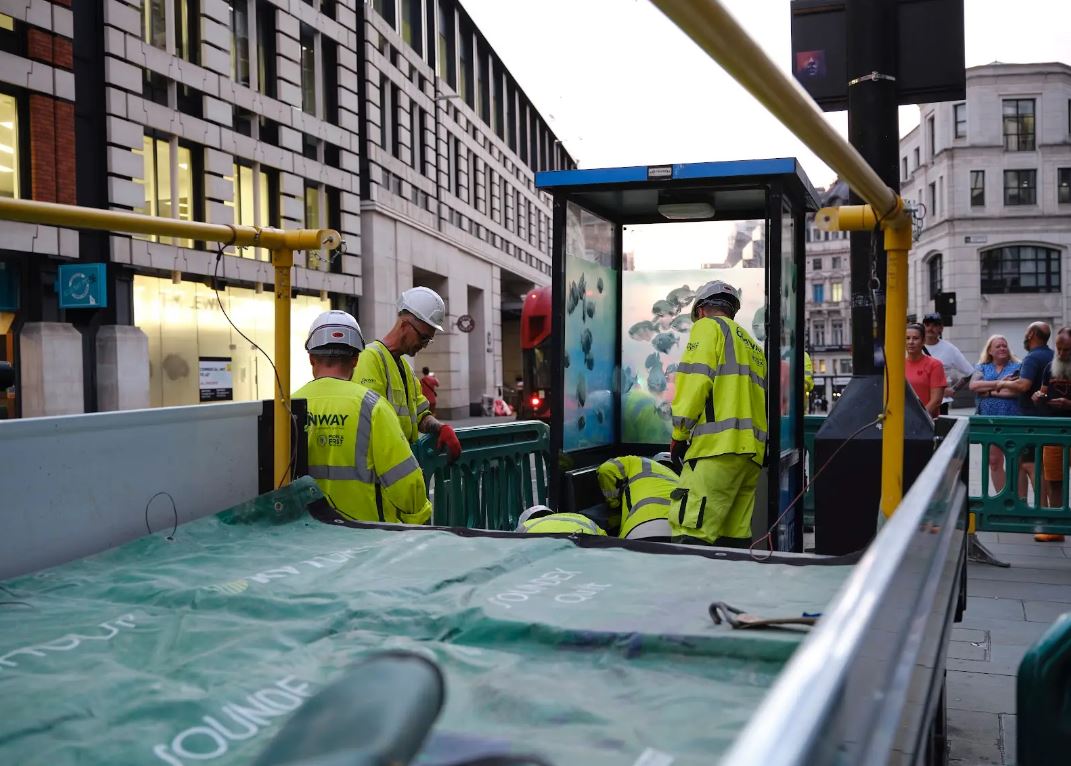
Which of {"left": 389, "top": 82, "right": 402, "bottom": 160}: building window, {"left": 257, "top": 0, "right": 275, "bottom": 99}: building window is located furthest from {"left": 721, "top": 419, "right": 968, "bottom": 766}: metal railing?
{"left": 389, "top": 82, "right": 402, "bottom": 160}: building window

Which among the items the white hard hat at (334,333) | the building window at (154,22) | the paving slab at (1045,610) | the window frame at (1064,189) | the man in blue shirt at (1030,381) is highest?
Answer: the window frame at (1064,189)

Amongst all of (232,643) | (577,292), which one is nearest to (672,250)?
(577,292)

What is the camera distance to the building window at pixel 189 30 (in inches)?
832

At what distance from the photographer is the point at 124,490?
364 centimetres

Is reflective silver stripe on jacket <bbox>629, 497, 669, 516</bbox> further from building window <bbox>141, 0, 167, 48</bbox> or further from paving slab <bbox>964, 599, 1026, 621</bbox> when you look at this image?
building window <bbox>141, 0, 167, 48</bbox>

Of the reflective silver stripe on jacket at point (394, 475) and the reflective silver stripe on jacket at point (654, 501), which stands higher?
the reflective silver stripe on jacket at point (394, 475)

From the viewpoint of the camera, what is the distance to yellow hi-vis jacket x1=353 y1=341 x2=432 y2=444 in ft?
19.5

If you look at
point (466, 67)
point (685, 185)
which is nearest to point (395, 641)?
point (685, 185)

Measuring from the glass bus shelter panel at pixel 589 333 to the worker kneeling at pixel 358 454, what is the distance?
2604mm

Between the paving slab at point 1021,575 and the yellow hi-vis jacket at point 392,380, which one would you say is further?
the paving slab at point 1021,575

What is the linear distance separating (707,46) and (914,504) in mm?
951

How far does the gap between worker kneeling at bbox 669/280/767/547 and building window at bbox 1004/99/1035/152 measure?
5092cm

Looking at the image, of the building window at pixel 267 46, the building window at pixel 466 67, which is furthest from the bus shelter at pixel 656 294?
the building window at pixel 466 67

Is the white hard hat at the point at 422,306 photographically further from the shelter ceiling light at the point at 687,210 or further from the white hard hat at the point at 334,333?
the shelter ceiling light at the point at 687,210
